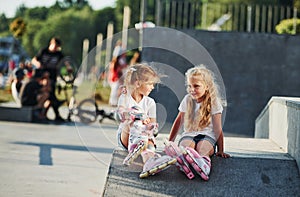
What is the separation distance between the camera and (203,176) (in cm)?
527

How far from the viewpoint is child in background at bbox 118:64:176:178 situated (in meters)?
5.48

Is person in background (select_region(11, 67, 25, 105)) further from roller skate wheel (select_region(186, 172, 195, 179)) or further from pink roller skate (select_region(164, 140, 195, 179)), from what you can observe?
roller skate wheel (select_region(186, 172, 195, 179))

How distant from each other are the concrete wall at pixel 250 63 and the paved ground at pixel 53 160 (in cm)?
244

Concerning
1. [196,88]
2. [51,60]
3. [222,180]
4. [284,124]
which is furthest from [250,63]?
[222,180]

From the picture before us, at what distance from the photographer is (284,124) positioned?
21.5 feet

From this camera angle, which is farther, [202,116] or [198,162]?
[202,116]

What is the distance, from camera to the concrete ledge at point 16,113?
1390 cm

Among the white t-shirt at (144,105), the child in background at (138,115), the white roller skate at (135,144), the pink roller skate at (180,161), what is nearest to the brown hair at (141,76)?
the child in background at (138,115)

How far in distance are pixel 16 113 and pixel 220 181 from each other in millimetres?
9347

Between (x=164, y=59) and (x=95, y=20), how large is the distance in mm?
93261

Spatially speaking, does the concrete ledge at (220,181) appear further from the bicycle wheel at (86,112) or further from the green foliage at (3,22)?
the green foliage at (3,22)

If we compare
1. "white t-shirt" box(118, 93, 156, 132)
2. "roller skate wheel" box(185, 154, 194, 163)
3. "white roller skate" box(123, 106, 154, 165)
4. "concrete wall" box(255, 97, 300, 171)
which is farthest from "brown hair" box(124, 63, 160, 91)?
"concrete wall" box(255, 97, 300, 171)

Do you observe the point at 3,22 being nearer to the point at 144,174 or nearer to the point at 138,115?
the point at 138,115

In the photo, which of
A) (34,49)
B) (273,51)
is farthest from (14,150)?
(34,49)
